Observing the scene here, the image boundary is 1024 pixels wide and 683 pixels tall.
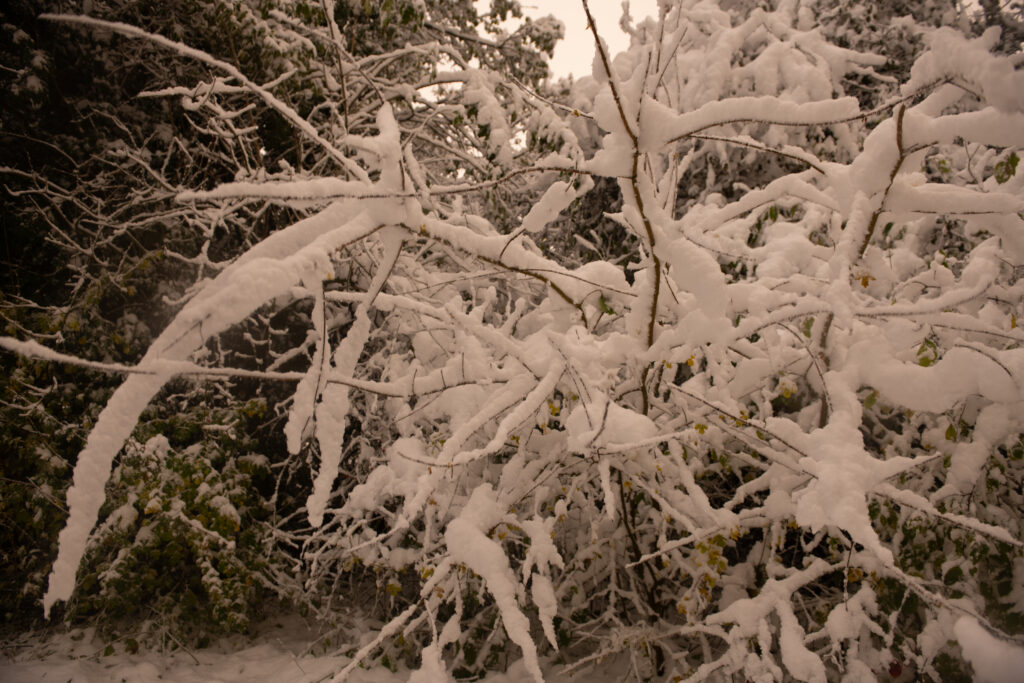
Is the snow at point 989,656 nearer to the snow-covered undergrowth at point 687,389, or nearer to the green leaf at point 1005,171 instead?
the snow-covered undergrowth at point 687,389

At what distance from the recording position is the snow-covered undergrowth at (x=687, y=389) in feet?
3.59

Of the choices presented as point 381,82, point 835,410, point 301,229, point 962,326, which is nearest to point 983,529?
point 835,410

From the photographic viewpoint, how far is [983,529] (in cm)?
127

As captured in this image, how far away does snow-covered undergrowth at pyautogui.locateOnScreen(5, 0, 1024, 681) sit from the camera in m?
1.10

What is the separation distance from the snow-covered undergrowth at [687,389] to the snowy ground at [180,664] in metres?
0.71

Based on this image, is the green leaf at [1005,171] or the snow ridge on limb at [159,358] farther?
the green leaf at [1005,171]

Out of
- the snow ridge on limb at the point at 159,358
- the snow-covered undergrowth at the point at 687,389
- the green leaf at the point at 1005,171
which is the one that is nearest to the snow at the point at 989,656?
the snow-covered undergrowth at the point at 687,389

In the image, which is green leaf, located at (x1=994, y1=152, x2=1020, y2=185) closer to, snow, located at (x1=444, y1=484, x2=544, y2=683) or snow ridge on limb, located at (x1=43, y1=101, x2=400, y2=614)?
snow, located at (x1=444, y1=484, x2=544, y2=683)

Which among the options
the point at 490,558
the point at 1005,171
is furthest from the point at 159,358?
the point at 1005,171

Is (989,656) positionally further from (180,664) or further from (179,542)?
(180,664)

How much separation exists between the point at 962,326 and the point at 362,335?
1.70m

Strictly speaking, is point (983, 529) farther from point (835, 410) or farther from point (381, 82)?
point (381, 82)

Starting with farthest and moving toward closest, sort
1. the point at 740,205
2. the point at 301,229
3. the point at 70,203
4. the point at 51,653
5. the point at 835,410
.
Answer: the point at 70,203
the point at 51,653
the point at 740,205
the point at 835,410
the point at 301,229

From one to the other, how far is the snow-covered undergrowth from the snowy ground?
706mm
